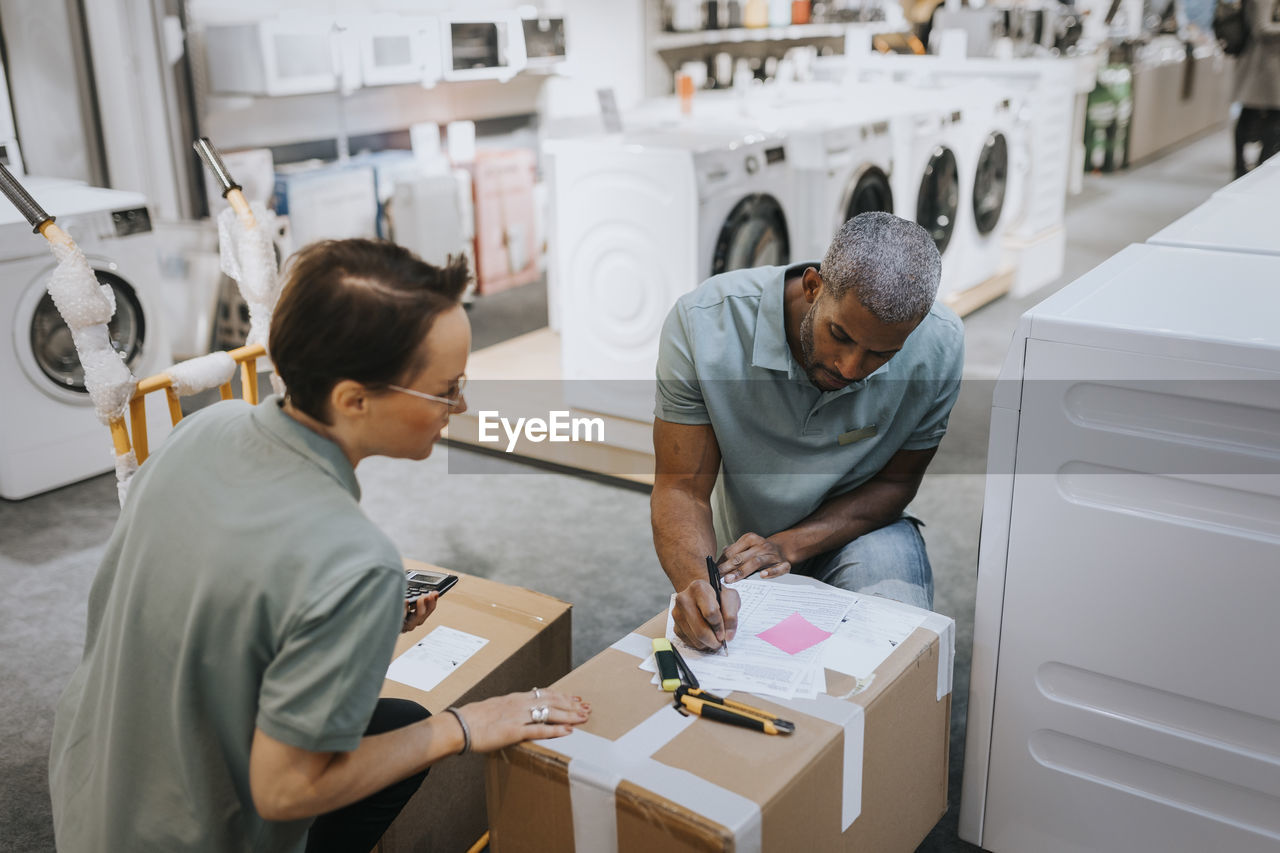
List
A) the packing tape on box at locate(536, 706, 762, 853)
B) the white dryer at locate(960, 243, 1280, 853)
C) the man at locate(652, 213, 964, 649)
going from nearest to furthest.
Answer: the packing tape on box at locate(536, 706, 762, 853) → the white dryer at locate(960, 243, 1280, 853) → the man at locate(652, 213, 964, 649)

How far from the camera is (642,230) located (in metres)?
3.37

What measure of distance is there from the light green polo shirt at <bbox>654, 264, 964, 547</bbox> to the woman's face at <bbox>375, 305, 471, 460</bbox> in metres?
0.74

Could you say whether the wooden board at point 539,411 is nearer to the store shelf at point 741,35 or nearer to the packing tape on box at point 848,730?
the packing tape on box at point 848,730

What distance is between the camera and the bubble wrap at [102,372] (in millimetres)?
2002

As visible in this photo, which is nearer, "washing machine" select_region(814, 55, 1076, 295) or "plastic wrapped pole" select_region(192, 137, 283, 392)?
"plastic wrapped pole" select_region(192, 137, 283, 392)

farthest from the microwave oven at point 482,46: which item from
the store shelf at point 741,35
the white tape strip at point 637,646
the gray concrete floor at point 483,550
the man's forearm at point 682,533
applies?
the white tape strip at point 637,646

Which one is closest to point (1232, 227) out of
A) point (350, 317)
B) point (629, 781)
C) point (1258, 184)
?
point (1258, 184)

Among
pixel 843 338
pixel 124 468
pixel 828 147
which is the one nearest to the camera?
pixel 843 338

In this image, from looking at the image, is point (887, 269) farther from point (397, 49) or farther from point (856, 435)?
point (397, 49)

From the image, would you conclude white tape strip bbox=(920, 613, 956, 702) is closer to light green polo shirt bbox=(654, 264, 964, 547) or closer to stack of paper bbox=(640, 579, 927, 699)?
stack of paper bbox=(640, 579, 927, 699)

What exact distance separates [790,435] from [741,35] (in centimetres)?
593

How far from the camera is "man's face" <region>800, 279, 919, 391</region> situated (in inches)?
62.2

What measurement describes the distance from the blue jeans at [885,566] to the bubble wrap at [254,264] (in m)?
1.16

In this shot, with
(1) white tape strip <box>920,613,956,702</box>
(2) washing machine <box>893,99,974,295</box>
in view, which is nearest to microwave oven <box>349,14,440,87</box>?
(2) washing machine <box>893,99,974,295</box>
